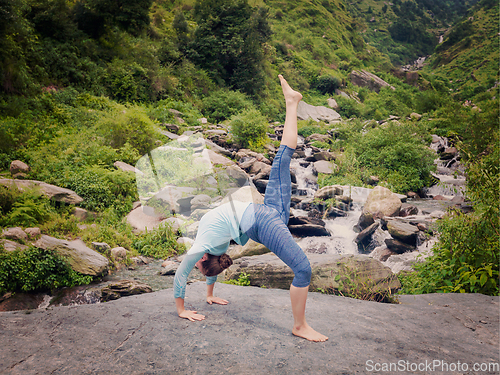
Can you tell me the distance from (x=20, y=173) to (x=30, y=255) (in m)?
1.82

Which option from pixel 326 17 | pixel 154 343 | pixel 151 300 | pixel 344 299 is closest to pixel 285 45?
pixel 326 17

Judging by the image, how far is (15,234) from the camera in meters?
3.33

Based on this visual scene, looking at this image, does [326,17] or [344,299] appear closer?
[344,299]

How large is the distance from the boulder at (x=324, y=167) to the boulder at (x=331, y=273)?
4.36 meters

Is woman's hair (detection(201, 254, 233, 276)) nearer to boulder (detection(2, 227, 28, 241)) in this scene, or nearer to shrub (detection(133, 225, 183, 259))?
shrub (detection(133, 225, 183, 259))

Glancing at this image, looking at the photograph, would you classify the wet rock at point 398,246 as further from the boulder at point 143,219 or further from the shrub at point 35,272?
the shrub at point 35,272

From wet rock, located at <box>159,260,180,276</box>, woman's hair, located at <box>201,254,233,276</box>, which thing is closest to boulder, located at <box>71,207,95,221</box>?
wet rock, located at <box>159,260,180,276</box>

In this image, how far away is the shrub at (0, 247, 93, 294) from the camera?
9.76 feet

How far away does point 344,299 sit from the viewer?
2859 millimetres

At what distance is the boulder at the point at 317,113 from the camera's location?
17.3 feet

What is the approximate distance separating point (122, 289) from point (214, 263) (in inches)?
69.6

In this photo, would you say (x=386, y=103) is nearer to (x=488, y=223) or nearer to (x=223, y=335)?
(x=488, y=223)

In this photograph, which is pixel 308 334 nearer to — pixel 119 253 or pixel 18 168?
pixel 119 253

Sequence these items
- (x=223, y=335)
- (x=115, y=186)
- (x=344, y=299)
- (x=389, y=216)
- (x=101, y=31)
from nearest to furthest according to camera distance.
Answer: (x=223, y=335) < (x=344, y=299) < (x=115, y=186) < (x=389, y=216) < (x=101, y=31)
